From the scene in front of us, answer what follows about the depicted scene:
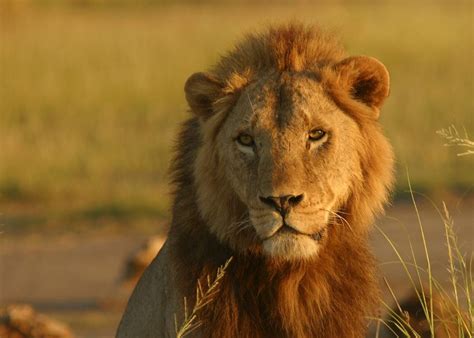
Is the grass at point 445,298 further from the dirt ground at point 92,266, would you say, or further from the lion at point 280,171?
the dirt ground at point 92,266

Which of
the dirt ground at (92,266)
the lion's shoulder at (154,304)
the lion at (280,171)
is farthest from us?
the dirt ground at (92,266)

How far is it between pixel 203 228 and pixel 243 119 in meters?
0.47

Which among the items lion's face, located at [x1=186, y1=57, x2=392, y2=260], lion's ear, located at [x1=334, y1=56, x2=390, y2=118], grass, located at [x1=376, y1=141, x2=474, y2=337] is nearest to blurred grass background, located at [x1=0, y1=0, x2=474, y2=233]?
lion's ear, located at [x1=334, y1=56, x2=390, y2=118]

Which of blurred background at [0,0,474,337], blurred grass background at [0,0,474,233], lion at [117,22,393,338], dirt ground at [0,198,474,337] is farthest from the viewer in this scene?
blurred grass background at [0,0,474,233]

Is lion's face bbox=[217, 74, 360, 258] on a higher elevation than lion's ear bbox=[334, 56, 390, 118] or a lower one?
lower

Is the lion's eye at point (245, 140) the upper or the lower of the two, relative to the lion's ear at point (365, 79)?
lower

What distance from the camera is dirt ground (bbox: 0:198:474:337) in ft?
31.6

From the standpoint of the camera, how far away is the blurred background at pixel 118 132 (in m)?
10.8

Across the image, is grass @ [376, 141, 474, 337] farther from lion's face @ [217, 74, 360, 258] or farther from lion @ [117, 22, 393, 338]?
lion's face @ [217, 74, 360, 258]

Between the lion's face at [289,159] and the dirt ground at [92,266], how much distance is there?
4066 millimetres

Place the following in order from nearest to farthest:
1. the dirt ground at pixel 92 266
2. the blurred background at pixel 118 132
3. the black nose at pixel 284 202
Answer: the black nose at pixel 284 202 → the dirt ground at pixel 92 266 → the blurred background at pixel 118 132

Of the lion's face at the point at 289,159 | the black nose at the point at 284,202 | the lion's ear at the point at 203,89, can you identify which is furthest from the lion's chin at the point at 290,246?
the lion's ear at the point at 203,89

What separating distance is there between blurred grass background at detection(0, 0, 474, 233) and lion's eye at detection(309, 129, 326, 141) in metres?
0.71

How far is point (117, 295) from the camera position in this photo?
9.72m
